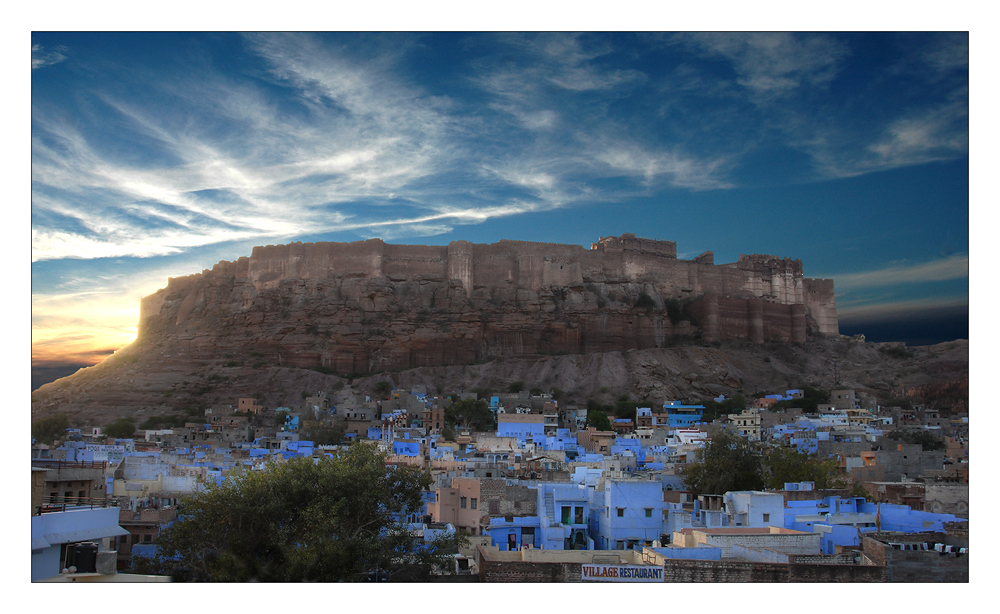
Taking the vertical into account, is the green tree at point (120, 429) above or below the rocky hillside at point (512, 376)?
below

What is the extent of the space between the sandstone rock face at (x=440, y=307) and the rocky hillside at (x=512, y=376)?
1.54 meters

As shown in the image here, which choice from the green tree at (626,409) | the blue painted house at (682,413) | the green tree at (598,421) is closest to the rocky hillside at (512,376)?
the green tree at (626,409)

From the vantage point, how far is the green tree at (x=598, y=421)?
3484cm

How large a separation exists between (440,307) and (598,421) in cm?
1819

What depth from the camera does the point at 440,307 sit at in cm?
5209

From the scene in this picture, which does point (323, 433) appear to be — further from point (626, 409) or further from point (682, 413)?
point (682, 413)

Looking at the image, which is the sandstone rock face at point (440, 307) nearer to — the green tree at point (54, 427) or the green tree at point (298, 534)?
the green tree at point (54, 427)

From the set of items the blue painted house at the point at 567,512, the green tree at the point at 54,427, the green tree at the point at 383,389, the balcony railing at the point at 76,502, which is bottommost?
the blue painted house at the point at 567,512

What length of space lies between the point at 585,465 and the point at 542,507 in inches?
191

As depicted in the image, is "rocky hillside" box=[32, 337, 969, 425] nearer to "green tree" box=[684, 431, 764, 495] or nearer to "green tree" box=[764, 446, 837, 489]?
"green tree" box=[764, 446, 837, 489]

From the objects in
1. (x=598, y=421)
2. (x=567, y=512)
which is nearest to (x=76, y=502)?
(x=567, y=512)

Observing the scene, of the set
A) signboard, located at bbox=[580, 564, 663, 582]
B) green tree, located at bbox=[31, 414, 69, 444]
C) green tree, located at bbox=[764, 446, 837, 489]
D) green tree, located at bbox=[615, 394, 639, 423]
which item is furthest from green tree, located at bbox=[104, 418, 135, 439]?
signboard, located at bbox=[580, 564, 663, 582]

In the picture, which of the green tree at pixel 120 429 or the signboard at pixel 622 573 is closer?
the signboard at pixel 622 573

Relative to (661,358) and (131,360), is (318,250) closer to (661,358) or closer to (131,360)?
(131,360)
